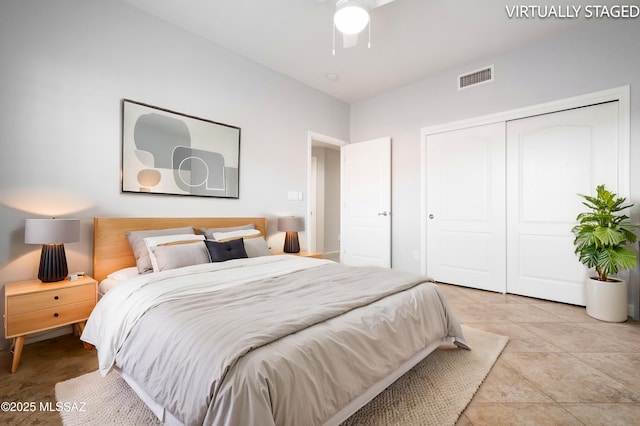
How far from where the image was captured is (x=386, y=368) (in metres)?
1.48

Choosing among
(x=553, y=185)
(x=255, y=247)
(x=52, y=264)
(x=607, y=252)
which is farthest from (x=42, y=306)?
(x=553, y=185)

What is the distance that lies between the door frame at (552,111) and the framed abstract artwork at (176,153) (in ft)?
8.59

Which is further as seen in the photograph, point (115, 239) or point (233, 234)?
point (233, 234)

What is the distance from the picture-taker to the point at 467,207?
3904 mm

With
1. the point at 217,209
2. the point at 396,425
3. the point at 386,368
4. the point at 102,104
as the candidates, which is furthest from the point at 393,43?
the point at 396,425

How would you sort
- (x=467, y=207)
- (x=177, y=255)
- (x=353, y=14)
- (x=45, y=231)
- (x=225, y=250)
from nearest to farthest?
1. (x=45, y=231)
2. (x=353, y=14)
3. (x=177, y=255)
4. (x=225, y=250)
5. (x=467, y=207)

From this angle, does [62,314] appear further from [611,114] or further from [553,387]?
[611,114]

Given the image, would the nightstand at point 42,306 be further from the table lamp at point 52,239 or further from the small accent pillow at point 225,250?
the small accent pillow at point 225,250

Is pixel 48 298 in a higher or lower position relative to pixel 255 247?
lower

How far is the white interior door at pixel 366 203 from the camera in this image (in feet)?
15.0

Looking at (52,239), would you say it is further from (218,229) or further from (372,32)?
(372,32)

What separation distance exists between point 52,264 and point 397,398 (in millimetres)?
2498

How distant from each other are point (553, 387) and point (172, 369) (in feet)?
6.89

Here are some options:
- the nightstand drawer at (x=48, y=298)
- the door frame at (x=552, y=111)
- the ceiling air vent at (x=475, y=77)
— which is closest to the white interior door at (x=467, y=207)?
the door frame at (x=552, y=111)
